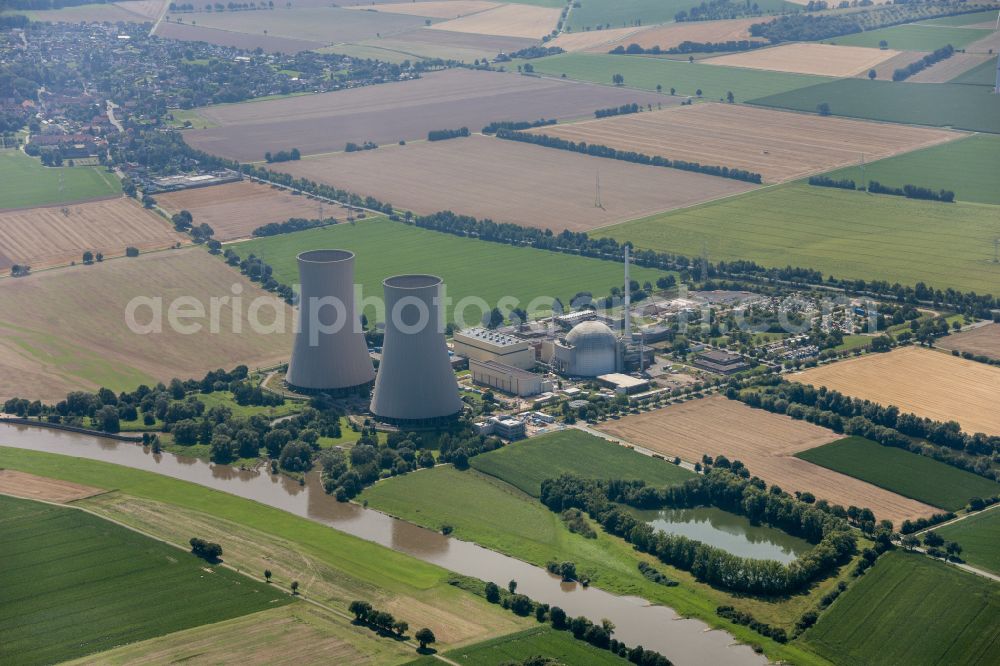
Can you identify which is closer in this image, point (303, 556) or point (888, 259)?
point (303, 556)

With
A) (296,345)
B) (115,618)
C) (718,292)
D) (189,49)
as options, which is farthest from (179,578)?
(189,49)

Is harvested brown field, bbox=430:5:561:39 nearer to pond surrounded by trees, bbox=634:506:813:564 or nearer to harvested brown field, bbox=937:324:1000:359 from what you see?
harvested brown field, bbox=937:324:1000:359

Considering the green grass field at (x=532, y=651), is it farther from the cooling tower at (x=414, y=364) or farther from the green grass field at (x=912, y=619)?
the cooling tower at (x=414, y=364)

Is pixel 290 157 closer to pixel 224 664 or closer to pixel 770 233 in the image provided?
pixel 770 233

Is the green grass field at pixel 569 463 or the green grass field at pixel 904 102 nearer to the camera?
the green grass field at pixel 569 463

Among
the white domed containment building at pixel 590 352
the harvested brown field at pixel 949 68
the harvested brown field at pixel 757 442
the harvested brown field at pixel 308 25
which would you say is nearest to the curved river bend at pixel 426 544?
the harvested brown field at pixel 757 442
